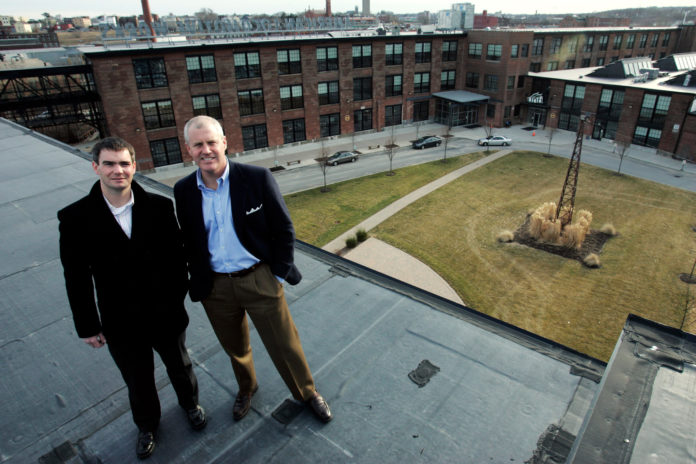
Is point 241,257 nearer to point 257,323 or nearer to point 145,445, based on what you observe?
point 257,323

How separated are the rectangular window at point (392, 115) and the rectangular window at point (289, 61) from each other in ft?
36.0

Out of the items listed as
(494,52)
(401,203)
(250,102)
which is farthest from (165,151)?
(494,52)

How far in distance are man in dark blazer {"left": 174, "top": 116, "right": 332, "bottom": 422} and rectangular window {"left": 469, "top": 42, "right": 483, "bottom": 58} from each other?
162ft

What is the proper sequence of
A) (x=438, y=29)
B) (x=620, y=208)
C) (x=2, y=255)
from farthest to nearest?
(x=438, y=29)
(x=620, y=208)
(x=2, y=255)

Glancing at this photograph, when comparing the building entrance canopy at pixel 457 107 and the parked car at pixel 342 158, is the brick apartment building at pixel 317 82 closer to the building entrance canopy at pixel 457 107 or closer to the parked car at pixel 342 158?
the building entrance canopy at pixel 457 107

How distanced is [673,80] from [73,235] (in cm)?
4902

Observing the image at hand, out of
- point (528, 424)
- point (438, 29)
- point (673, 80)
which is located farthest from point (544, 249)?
point (438, 29)

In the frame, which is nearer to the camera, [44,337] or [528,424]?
[528,424]

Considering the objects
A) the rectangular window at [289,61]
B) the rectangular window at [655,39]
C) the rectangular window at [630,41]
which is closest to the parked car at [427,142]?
the rectangular window at [289,61]

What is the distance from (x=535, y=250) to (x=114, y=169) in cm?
2214

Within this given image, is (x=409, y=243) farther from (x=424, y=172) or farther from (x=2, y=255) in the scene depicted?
(x=2, y=255)

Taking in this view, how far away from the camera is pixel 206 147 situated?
3391 mm

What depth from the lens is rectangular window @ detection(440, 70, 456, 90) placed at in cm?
4800

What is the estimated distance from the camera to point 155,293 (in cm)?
357
